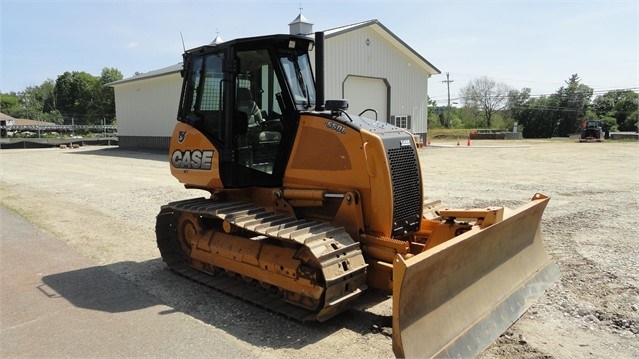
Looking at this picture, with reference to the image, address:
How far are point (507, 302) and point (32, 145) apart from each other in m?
40.4

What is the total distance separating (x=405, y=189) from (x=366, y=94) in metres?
22.1

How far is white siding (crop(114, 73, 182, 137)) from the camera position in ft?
94.7

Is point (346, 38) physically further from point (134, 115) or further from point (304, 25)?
point (134, 115)

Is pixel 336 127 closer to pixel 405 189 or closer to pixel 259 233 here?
pixel 405 189

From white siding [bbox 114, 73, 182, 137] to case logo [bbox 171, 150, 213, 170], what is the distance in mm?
21762

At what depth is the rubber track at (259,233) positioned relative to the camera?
14.6 feet

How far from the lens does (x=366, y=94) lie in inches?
1049

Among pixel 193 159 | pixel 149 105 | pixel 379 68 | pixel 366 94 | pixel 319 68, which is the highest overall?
pixel 379 68

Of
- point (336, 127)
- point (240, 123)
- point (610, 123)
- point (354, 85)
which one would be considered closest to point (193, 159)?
point (240, 123)

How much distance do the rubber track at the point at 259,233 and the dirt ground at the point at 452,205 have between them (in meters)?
0.13

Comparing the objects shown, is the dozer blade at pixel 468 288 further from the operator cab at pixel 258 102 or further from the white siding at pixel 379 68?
the white siding at pixel 379 68

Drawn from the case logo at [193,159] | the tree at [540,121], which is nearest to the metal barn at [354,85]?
the case logo at [193,159]

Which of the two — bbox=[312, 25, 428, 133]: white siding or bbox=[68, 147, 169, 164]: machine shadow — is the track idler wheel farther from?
bbox=[312, 25, 428, 133]: white siding

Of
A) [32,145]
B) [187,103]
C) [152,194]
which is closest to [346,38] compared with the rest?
[152,194]
